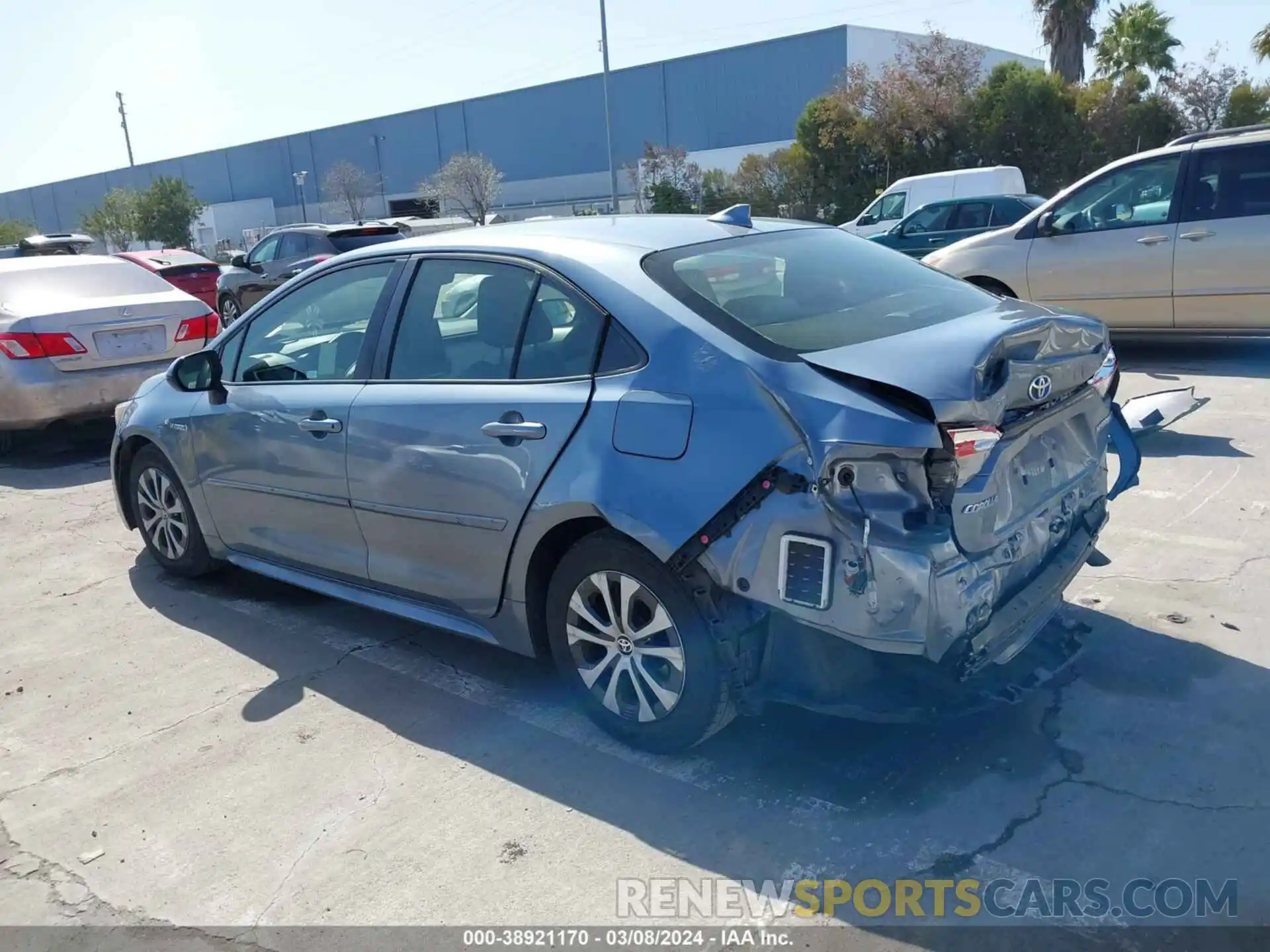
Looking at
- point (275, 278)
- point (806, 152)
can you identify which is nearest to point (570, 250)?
point (275, 278)

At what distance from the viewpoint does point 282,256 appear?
17203 millimetres

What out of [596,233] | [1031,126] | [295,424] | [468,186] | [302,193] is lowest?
[295,424]

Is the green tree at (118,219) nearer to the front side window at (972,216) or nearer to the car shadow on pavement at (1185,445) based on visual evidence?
the front side window at (972,216)

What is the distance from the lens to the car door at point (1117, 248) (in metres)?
8.70

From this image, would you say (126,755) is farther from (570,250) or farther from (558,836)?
(570,250)

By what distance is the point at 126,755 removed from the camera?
3904 millimetres

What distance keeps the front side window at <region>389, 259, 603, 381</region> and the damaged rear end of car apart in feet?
1.29

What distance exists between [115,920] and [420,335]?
2.26 meters

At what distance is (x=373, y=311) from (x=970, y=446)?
8.38ft

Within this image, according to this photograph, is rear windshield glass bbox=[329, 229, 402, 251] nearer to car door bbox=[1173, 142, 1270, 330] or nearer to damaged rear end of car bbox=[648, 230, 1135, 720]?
car door bbox=[1173, 142, 1270, 330]

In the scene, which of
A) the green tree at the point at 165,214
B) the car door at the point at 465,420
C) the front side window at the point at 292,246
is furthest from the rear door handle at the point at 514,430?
the green tree at the point at 165,214

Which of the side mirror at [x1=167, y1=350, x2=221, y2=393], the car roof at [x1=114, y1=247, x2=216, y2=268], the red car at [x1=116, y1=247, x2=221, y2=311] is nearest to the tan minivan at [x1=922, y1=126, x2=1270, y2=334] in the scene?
the side mirror at [x1=167, y1=350, x2=221, y2=393]

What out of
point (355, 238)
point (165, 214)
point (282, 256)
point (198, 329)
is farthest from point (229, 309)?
point (165, 214)

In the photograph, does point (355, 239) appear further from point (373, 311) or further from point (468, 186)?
point (468, 186)
